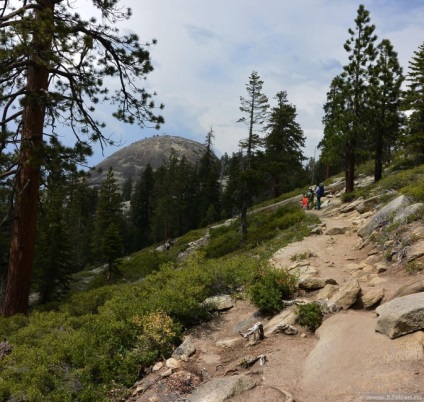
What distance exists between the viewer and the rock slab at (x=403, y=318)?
205 inches

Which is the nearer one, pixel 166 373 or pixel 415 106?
pixel 166 373

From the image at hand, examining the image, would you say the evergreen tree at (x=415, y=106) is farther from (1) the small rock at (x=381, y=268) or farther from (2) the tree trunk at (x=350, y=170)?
(1) the small rock at (x=381, y=268)

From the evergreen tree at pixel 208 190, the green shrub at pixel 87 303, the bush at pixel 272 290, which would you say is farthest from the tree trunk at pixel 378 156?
the evergreen tree at pixel 208 190

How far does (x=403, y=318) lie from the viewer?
17.3 ft

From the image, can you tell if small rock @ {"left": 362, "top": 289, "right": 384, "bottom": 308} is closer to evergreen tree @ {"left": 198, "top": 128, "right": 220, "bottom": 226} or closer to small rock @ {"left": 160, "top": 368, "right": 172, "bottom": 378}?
small rock @ {"left": 160, "top": 368, "right": 172, "bottom": 378}

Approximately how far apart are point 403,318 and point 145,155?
15590 cm

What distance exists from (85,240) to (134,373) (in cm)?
6787

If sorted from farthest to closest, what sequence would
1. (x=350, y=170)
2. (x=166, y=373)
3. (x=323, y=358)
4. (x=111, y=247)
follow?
(x=111, y=247) → (x=350, y=170) → (x=166, y=373) → (x=323, y=358)

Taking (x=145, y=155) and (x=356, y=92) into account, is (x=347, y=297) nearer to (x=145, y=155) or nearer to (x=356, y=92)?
(x=356, y=92)

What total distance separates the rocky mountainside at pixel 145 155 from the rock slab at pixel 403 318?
138m

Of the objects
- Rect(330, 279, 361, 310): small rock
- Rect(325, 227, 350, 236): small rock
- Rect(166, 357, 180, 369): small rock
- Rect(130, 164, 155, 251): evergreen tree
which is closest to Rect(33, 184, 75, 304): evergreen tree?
Rect(325, 227, 350, 236): small rock

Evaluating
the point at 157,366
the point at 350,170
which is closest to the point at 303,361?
the point at 157,366

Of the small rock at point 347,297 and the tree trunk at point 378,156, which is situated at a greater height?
the tree trunk at point 378,156

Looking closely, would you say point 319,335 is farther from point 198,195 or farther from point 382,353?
point 198,195
